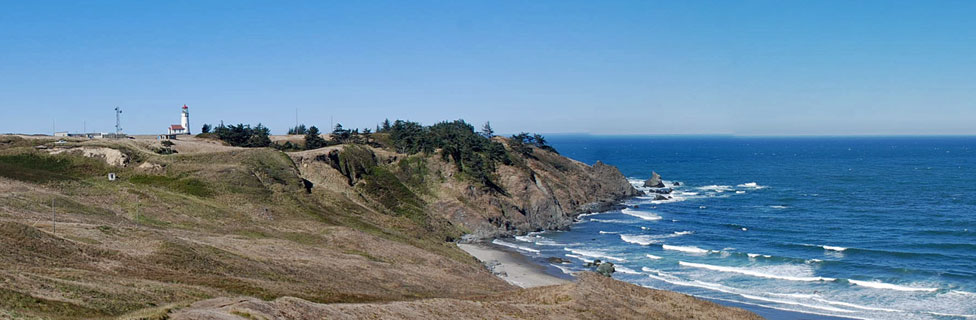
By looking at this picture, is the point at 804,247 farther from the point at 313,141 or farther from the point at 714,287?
the point at 313,141

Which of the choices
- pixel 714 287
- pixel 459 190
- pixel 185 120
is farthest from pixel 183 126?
pixel 714 287

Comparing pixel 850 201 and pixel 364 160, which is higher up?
pixel 364 160

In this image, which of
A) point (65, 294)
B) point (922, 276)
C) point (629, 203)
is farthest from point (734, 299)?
point (629, 203)

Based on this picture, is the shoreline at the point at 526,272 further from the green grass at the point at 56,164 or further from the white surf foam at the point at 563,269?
the green grass at the point at 56,164

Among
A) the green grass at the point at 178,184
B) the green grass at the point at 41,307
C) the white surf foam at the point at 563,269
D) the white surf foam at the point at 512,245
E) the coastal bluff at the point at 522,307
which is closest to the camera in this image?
the green grass at the point at 41,307

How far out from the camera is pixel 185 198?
72062 mm

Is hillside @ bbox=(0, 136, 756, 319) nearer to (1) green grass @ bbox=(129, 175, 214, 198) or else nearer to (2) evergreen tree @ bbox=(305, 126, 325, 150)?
(1) green grass @ bbox=(129, 175, 214, 198)

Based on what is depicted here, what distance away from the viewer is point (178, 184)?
261 feet

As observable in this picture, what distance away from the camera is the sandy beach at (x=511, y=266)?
65.4 meters

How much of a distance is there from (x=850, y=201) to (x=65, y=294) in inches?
4844

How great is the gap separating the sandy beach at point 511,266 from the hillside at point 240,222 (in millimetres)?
3548

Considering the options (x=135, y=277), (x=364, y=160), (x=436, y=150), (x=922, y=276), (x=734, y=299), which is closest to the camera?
(x=135, y=277)

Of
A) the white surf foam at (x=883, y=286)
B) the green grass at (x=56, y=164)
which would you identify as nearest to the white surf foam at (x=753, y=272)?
the white surf foam at (x=883, y=286)

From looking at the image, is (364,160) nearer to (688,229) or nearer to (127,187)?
(127,187)
